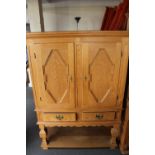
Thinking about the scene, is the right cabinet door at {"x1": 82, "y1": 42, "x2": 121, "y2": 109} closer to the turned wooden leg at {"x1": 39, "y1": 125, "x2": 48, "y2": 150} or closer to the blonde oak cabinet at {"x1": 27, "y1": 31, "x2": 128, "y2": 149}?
the blonde oak cabinet at {"x1": 27, "y1": 31, "x2": 128, "y2": 149}

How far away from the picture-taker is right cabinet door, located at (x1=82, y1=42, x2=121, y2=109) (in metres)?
1.51

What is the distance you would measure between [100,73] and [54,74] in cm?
43

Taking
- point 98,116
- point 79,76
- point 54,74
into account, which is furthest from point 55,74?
point 98,116

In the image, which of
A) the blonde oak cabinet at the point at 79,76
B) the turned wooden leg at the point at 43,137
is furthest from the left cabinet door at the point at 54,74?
the turned wooden leg at the point at 43,137

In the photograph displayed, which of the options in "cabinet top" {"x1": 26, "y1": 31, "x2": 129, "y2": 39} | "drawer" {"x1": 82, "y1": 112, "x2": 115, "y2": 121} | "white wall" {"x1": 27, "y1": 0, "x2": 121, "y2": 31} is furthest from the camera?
"white wall" {"x1": 27, "y1": 0, "x2": 121, "y2": 31}

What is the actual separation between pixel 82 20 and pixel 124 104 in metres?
1.26

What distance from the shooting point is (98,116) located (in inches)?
69.0

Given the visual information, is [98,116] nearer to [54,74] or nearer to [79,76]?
[79,76]

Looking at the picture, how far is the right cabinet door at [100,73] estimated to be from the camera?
59.6 inches

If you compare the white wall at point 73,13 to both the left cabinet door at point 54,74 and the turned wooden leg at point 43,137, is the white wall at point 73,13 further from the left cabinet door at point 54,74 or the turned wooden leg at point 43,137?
the turned wooden leg at point 43,137

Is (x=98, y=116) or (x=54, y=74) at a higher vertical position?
(x=54, y=74)

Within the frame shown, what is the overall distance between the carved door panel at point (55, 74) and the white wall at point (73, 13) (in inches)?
39.0

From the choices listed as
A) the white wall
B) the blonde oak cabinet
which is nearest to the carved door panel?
the blonde oak cabinet
